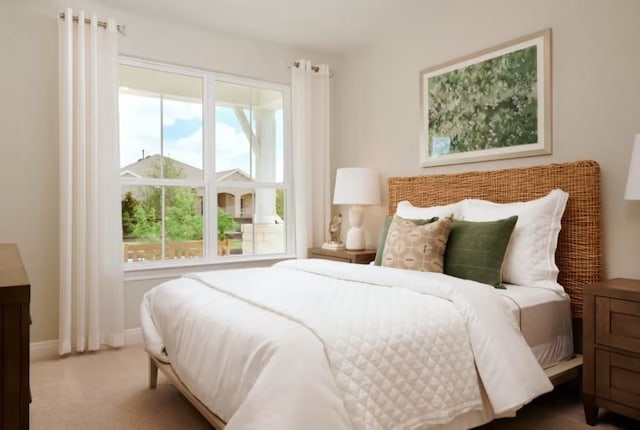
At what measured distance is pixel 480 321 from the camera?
186 centimetres

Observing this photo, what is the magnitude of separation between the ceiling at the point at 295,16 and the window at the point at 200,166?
1.36 ft

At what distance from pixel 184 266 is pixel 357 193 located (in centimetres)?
156

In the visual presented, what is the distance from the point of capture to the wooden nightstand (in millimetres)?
2035

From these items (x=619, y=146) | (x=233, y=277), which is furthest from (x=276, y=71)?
(x=619, y=146)

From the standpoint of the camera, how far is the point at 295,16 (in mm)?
3637

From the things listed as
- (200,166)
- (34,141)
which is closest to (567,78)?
(200,166)

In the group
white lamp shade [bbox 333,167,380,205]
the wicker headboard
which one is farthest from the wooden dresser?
white lamp shade [bbox 333,167,380,205]

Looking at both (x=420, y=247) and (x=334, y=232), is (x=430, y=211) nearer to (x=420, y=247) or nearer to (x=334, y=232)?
(x=420, y=247)

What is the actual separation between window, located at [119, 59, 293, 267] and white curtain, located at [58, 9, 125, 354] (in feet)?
0.78

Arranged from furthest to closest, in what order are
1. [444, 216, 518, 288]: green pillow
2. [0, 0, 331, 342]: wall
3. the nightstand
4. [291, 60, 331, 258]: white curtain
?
[291, 60, 331, 258]: white curtain, the nightstand, [0, 0, 331, 342]: wall, [444, 216, 518, 288]: green pillow

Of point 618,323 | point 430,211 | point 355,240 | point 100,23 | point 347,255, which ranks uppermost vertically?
point 100,23

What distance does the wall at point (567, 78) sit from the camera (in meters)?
2.47

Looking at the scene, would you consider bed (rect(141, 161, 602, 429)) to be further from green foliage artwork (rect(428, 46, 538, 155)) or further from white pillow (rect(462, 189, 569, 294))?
green foliage artwork (rect(428, 46, 538, 155))

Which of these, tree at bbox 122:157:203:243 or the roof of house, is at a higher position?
the roof of house
